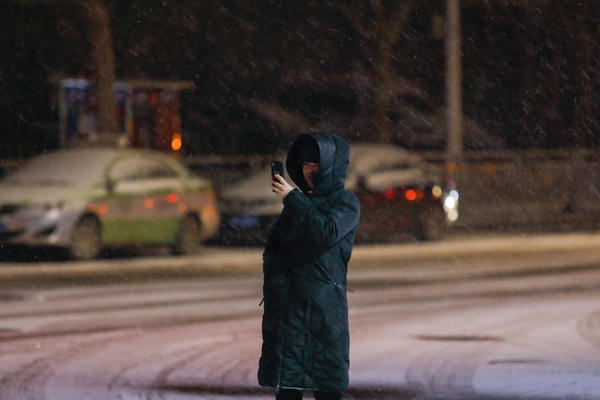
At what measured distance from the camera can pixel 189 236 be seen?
20.2m

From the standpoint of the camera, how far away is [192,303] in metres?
13.8

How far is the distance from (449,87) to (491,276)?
14159 mm

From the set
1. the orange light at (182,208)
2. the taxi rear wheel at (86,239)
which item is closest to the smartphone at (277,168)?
the taxi rear wheel at (86,239)

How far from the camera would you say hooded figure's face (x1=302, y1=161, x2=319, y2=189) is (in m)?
5.83

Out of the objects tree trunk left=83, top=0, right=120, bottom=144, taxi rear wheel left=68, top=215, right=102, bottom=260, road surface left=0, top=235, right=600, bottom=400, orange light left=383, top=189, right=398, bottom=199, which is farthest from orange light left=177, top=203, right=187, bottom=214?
tree trunk left=83, top=0, right=120, bottom=144

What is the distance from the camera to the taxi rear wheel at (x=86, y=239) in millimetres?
18688

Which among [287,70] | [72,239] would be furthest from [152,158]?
[287,70]

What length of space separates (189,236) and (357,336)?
921cm

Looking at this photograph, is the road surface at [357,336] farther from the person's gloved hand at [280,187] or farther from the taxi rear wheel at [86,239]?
the person's gloved hand at [280,187]

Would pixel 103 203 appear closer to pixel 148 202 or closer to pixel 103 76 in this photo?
pixel 148 202

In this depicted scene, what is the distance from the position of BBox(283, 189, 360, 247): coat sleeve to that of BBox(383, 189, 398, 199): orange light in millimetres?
16379

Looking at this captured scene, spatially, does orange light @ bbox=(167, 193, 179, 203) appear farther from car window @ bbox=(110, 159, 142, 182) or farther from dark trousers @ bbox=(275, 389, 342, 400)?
dark trousers @ bbox=(275, 389, 342, 400)

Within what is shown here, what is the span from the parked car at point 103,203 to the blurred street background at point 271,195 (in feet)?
0.11

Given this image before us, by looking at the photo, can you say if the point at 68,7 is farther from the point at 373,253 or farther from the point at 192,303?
the point at 192,303
